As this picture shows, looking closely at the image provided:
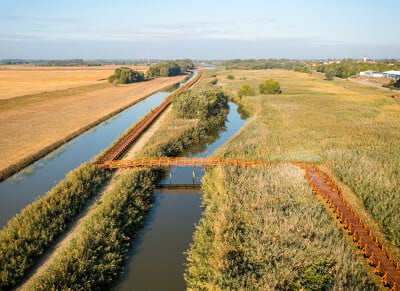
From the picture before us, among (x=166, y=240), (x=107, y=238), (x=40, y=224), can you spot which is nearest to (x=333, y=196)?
(x=166, y=240)

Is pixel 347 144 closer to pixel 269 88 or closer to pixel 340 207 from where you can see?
pixel 340 207

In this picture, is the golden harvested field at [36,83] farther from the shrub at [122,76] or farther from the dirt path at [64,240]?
the dirt path at [64,240]

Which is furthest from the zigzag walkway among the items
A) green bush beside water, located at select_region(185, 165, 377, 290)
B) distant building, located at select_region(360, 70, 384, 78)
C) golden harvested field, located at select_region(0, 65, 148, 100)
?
distant building, located at select_region(360, 70, 384, 78)

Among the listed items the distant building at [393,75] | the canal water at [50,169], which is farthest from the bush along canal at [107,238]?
the distant building at [393,75]

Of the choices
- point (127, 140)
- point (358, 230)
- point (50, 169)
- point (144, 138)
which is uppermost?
point (127, 140)

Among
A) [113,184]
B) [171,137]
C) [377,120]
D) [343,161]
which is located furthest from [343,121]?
[113,184]

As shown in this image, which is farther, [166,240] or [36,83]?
[36,83]

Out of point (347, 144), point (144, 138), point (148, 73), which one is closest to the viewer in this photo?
point (347, 144)
